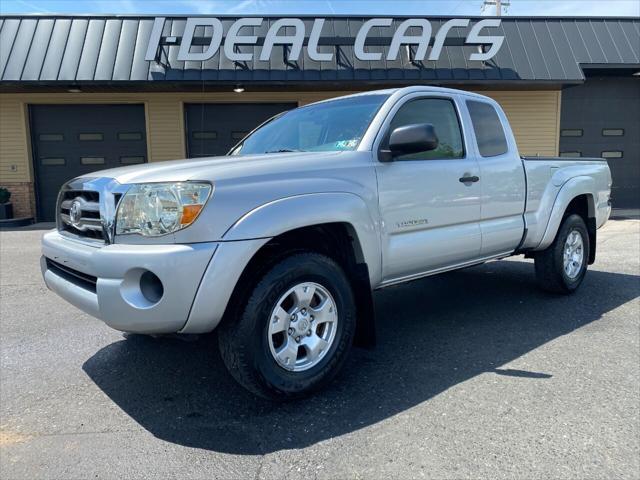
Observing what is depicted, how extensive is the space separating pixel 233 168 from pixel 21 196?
1402 centimetres

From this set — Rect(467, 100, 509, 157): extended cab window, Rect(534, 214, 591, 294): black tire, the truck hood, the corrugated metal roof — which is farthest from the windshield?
the corrugated metal roof

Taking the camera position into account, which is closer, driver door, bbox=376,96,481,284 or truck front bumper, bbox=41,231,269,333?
truck front bumper, bbox=41,231,269,333

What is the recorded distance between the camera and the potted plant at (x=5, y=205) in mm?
13679

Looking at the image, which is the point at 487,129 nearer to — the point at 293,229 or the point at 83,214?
the point at 293,229

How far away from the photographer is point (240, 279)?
9.41ft

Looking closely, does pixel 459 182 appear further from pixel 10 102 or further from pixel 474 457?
pixel 10 102

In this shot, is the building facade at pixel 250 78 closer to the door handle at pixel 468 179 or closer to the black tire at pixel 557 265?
the black tire at pixel 557 265

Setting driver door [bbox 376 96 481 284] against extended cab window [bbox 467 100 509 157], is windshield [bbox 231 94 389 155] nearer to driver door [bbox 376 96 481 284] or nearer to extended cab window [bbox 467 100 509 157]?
driver door [bbox 376 96 481 284]

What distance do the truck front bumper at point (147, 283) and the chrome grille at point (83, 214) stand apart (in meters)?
0.24

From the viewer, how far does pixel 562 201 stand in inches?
202

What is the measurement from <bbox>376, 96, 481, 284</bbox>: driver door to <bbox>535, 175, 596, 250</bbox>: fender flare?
3.83 ft

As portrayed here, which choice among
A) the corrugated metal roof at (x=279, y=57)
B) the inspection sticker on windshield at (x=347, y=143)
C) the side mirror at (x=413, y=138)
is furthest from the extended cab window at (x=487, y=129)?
the corrugated metal roof at (x=279, y=57)

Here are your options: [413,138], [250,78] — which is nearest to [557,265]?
[413,138]

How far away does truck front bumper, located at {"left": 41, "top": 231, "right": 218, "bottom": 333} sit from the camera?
101 inches
